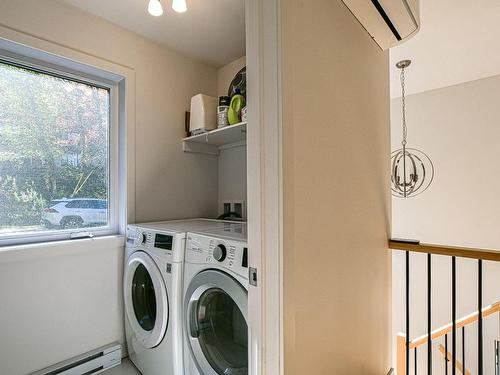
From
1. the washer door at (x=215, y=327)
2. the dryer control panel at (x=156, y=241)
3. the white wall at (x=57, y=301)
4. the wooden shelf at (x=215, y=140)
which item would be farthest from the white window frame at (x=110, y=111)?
the washer door at (x=215, y=327)

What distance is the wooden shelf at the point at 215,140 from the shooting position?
1.89 meters

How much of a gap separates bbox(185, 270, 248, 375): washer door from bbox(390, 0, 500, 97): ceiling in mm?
2038

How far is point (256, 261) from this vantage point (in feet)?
2.73

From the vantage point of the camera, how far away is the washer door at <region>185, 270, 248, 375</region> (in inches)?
45.6

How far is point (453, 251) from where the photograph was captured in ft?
4.17

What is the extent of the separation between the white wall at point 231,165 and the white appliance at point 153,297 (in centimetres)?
75

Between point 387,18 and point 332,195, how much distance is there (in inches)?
36.5

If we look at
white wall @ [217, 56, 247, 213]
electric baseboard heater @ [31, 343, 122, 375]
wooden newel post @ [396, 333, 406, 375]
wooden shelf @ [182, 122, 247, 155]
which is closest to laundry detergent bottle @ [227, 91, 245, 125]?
wooden shelf @ [182, 122, 247, 155]

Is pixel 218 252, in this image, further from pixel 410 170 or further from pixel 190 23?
pixel 410 170

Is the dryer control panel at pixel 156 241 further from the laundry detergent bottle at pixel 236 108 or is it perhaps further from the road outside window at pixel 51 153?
the laundry detergent bottle at pixel 236 108

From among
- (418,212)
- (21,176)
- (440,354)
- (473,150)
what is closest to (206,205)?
(21,176)

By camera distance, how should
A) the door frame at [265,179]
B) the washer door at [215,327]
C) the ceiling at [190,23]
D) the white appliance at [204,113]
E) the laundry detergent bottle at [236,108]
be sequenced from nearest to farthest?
the door frame at [265,179], the washer door at [215,327], the ceiling at [190,23], the laundry detergent bottle at [236,108], the white appliance at [204,113]

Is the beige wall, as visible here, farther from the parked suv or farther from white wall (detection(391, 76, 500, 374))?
white wall (detection(391, 76, 500, 374))

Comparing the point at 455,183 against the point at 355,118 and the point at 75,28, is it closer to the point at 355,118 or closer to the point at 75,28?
the point at 355,118
